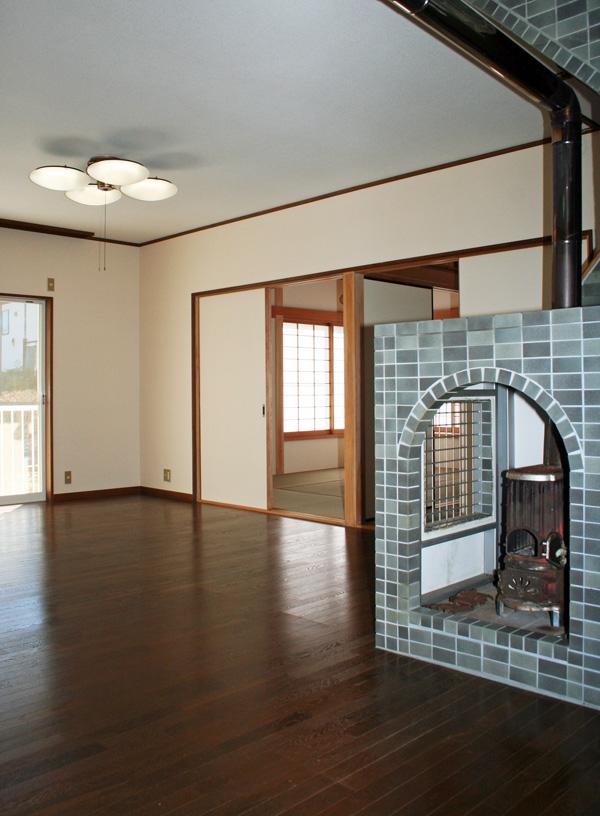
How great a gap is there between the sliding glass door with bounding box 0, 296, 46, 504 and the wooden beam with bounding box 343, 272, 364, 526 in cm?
323

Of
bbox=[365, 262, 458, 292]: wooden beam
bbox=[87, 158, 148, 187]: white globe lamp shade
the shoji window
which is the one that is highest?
bbox=[87, 158, 148, 187]: white globe lamp shade

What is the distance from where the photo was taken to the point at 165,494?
741 centimetres

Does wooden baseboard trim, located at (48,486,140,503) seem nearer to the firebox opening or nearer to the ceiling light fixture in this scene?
the ceiling light fixture

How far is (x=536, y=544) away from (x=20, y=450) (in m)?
5.49

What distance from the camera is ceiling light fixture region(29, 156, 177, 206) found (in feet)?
14.0

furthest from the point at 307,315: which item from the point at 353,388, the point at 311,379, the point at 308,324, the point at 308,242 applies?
the point at 353,388

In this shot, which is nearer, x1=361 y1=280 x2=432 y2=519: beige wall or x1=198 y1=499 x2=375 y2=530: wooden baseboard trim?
x1=198 y1=499 x2=375 y2=530: wooden baseboard trim

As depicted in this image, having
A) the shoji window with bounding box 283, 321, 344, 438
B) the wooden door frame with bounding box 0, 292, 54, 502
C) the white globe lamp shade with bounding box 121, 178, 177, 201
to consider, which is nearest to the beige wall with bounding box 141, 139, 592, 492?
the wooden door frame with bounding box 0, 292, 54, 502

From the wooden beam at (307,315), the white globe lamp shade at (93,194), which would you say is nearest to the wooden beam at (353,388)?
the white globe lamp shade at (93,194)

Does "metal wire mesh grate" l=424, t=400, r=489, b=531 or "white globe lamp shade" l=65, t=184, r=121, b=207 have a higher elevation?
"white globe lamp shade" l=65, t=184, r=121, b=207

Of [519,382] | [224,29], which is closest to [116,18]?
[224,29]

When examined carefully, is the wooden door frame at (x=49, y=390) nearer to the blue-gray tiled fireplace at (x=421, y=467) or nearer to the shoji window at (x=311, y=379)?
the shoji window at (x=311, y=379)

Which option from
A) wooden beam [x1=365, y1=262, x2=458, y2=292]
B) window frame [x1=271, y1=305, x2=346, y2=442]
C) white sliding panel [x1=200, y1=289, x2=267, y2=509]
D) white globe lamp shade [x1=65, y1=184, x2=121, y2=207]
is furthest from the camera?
window frame [x1=271, y1=305, x2=346, y2=442]

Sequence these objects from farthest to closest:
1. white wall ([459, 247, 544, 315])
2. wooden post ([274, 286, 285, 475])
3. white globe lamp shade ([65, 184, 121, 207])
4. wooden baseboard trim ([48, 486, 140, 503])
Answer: wooden post ([274, 286, 285, 475]) → wooden baseboard trim ([48, 486, 140, 503]) → white globe lamp shade ([65, 184, 121, 207]) → white wall ([459, 247, 544, 315])
